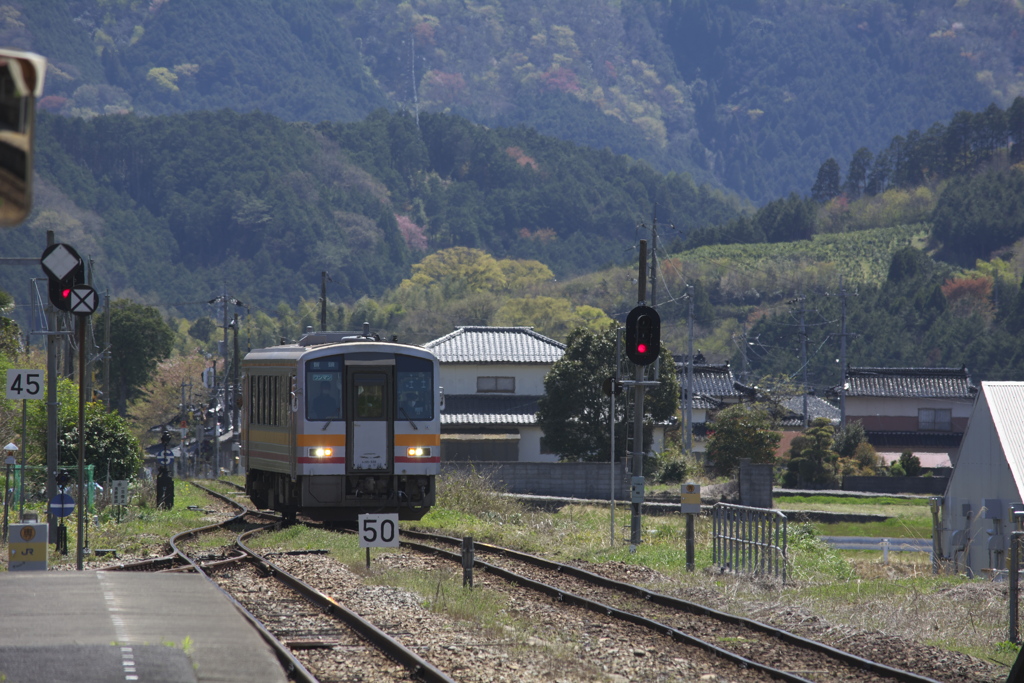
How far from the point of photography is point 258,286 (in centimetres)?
16900

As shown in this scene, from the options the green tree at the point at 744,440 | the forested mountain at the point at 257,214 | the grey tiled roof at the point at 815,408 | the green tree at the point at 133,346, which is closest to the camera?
the green tree at the point at 744,440

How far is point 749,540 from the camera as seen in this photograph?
15.9m

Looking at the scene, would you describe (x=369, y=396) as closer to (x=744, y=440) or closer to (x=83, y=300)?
(x=83, y=300)

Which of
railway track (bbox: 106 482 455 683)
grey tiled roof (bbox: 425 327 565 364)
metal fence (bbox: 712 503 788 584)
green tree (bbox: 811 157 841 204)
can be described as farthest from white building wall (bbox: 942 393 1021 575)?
green tree (bbox: 811 157 841 204)

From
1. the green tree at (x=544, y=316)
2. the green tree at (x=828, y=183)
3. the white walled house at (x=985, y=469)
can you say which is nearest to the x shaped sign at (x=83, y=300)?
the white walled house at (x=985, y=469)

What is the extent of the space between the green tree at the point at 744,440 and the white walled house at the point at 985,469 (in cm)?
1870

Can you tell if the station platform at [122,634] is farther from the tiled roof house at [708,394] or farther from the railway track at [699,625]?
the tiled roof house at [708,394]

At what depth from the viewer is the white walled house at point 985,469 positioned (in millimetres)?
22609

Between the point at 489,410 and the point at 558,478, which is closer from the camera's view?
the point at 558,478

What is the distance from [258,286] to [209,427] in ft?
307

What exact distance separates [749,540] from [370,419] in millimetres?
6611

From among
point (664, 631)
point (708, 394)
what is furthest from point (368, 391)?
point (708, 394)

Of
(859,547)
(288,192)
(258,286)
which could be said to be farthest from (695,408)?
(288,192)

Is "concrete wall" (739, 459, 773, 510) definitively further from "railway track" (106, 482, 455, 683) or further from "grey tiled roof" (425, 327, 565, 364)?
"railway track" (106, 482, 455, 683)
